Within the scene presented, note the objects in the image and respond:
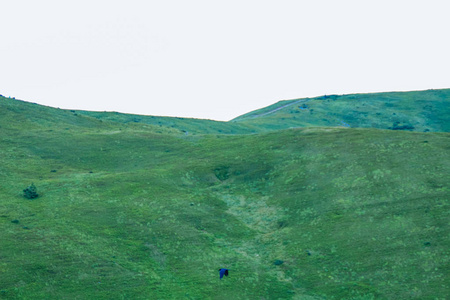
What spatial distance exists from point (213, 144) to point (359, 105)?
4802 inches

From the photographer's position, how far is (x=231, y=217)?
66750 millimetres

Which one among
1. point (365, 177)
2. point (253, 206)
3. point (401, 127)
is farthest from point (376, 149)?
point (401, 127)

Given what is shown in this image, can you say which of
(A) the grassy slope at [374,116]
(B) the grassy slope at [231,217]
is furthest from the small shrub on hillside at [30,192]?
(A) the grassy slope at [374,116]

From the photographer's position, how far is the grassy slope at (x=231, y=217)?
4766 centimetres

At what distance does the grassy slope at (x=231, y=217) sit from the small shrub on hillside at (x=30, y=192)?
105 centimetres

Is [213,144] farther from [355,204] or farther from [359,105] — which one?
[359,105]

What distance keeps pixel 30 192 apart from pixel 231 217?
3026 cm

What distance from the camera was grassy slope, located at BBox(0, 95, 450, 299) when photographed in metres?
47.7

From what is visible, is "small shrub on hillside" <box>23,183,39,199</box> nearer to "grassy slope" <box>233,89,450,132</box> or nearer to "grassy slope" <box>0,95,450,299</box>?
"grassy slope" <box>0,95,450,299</box>

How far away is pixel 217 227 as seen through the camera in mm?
63312

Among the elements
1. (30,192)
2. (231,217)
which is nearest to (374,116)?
(231,217)

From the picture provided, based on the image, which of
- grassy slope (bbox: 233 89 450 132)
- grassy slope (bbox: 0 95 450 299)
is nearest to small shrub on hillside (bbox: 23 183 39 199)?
grassy slope (bbox: 0 95 450 299)

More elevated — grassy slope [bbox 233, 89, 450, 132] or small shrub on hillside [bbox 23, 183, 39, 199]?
grassy slope [bbox 233, 89, 450, 132]

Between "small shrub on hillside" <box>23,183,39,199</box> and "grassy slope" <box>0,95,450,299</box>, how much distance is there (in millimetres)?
1050
